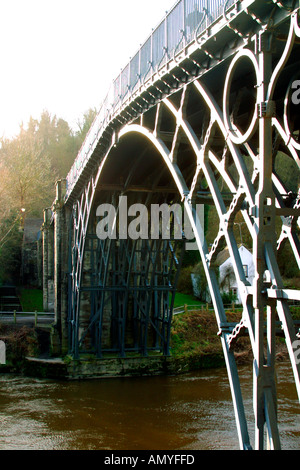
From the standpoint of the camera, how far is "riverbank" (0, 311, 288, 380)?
2080 centimetres

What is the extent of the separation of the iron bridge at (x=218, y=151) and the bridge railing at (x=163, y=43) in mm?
31

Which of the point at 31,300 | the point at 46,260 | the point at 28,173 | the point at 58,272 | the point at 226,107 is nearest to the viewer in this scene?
the point at 226,107

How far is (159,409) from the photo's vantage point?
54.2ft

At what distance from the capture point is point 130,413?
16.2m

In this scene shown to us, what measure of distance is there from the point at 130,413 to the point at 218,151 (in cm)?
890

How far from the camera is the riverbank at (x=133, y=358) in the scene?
20.8 m

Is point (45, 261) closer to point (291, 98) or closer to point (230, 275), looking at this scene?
point (230, 275)

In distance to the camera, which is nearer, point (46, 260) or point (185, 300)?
point (185, 300)

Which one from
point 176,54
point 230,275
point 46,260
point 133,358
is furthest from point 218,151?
point 46,260

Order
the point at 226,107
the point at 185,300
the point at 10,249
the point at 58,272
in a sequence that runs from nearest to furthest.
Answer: the point at 226,107, the point at 58,272, the point at 185,300, the point at 10,249

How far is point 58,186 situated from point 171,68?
17146mm

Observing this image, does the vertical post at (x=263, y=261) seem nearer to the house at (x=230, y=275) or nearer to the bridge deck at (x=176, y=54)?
the bridge deck at (x=176, y=54)

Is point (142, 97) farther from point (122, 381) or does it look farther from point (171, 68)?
point (122, 381)

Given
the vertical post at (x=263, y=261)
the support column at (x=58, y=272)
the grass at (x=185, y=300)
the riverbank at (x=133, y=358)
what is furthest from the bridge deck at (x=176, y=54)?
the grass at (x=185, y=300)
